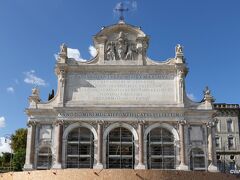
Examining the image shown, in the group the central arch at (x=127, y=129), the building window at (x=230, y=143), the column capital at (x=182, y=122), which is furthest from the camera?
the building window at (x=230, y=143)

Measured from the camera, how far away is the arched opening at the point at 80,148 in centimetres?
4856

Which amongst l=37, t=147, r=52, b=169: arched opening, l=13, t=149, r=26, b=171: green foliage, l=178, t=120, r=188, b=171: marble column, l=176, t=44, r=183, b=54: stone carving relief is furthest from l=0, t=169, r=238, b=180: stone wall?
l=13, t=149, r=26, b=171: green foliage

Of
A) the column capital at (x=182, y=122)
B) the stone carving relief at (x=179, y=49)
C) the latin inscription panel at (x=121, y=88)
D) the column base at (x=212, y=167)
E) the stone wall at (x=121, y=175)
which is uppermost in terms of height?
the stone carving relief at (x=179, y=49)

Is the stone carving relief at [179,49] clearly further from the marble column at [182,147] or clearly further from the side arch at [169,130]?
the side arch at [169,130]

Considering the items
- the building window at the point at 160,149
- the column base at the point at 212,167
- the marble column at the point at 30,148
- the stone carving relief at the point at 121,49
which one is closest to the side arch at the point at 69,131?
the marble column at the point at 30,148

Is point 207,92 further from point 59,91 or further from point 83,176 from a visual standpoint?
point 83,176

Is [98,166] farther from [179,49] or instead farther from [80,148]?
[179,49]

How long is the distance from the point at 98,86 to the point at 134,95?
4621 mm

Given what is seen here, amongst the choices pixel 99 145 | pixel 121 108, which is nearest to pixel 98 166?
pixel 99 145

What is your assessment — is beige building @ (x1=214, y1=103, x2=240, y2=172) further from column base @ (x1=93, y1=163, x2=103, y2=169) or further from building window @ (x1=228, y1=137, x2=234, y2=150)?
column base @ (x1=93, y1=163, x2=103, y2=169)

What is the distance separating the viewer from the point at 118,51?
52594 mm

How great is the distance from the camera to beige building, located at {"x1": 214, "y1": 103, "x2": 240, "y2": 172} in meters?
73.8

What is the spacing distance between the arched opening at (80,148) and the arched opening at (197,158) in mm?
11804

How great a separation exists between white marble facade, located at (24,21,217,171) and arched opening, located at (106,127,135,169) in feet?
0.83
